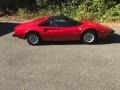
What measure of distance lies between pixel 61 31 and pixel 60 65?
12.1 ft

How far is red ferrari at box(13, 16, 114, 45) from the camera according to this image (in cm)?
1575

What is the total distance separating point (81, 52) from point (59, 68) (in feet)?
7.61

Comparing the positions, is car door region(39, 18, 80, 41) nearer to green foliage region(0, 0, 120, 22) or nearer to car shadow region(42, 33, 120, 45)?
car shadow region(42, 33, 120, 45)

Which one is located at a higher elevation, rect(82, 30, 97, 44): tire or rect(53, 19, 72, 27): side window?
rect(53, 19, 72, 27): side window

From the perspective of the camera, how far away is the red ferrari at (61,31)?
51.7ft

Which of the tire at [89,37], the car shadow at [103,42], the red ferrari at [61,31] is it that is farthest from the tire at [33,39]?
the tire at [89,37]

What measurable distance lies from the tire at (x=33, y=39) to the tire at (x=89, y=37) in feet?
6.47

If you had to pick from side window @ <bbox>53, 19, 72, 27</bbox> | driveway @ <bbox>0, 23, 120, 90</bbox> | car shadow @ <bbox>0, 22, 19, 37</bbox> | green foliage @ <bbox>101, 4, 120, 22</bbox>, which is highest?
side window @ <bbox>53, 19, 72, 27</bbox>

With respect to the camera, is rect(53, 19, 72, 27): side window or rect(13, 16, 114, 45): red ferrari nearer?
rect(13, 16, 114, 45): red ferrari

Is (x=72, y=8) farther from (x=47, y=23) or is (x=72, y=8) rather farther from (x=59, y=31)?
(x=59, y=31)

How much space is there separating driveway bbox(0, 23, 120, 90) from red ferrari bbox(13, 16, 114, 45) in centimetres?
32

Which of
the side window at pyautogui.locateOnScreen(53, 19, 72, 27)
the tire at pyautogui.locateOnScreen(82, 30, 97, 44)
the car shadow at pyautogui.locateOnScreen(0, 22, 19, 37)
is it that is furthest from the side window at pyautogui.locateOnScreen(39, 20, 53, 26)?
the car shadow at pyautogui.locateOnScreen(0, 22, 19, 37)

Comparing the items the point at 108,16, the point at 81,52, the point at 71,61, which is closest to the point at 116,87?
the point at 71,61

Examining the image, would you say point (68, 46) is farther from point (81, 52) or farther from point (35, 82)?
point (35, 82)
